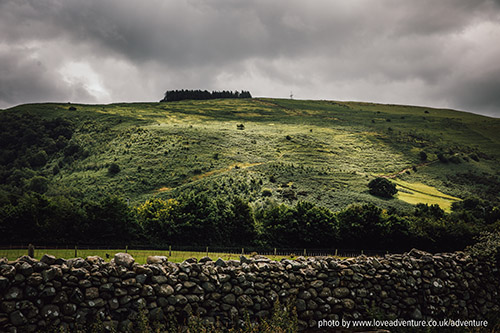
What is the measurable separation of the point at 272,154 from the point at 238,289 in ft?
317

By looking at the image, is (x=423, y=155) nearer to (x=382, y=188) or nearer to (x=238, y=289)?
(x=382, y=188)

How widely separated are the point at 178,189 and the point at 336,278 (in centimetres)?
6925

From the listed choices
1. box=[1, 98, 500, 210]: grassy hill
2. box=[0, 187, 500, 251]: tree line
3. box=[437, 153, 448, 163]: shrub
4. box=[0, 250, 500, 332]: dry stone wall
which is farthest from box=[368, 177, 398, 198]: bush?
box=[0, 250, 500, 332]: dry stone wall

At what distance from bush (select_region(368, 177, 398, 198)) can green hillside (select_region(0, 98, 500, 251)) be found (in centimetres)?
152

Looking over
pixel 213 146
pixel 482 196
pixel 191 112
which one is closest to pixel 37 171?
pixel 213 146

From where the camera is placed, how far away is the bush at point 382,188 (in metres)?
80.5

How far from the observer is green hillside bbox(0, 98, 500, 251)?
3894 cm

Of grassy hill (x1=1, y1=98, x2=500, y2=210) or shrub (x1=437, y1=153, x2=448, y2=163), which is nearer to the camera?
grassy hill (x1=1, y1=98, x2=500, y2=210)

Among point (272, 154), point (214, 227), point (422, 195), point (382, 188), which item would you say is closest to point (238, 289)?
point (214, 227)

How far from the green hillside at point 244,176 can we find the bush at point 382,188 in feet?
4.97

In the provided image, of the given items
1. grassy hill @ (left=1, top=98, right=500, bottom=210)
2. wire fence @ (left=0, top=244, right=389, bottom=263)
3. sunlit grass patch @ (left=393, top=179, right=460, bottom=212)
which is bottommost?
wire fence @ (left=0, top=244, right=389, bottom=263)

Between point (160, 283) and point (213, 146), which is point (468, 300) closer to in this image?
point (160, 283)

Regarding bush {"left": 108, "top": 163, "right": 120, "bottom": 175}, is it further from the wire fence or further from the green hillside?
the wire fence

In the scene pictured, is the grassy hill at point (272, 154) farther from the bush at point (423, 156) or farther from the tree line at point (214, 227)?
the tree line at point (214, 227)
